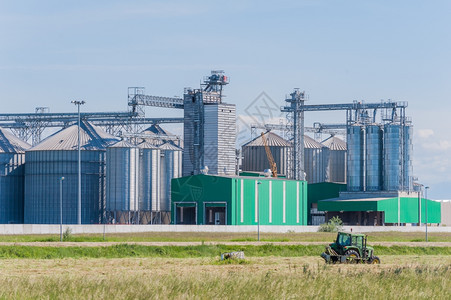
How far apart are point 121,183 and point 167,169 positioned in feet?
39.1

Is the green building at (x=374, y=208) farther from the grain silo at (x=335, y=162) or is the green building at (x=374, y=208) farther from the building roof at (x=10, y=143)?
the building roof at (x=10, y=143)

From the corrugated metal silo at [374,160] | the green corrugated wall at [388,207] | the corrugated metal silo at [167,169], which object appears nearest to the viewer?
the green corrugated wall at [388,207]

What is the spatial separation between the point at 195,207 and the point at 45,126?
34.7 m

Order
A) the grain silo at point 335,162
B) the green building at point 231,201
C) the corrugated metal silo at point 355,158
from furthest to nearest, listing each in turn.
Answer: the grain silo at point 335,162 < the corrugated metal silo at point 355,158 < the green building at point 231,201

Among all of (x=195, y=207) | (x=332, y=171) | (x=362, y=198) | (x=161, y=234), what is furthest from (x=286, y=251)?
(x=332, y=171)

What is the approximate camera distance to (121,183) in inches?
4766

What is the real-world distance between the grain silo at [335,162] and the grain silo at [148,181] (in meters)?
44.8

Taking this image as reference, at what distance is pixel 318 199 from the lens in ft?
471

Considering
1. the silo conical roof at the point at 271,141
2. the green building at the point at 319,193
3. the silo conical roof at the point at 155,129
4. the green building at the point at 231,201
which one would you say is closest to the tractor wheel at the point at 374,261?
the green building at the point at 231,201

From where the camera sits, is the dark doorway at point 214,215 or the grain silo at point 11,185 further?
the grain silo at point 11,185

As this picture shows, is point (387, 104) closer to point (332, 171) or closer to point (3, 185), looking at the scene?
point (332, 171)

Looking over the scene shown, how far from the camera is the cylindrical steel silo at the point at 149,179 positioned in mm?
124975

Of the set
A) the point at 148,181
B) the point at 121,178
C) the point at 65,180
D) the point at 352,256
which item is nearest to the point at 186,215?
the point at 148,181

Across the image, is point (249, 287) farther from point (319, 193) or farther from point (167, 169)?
point (319, 193)
